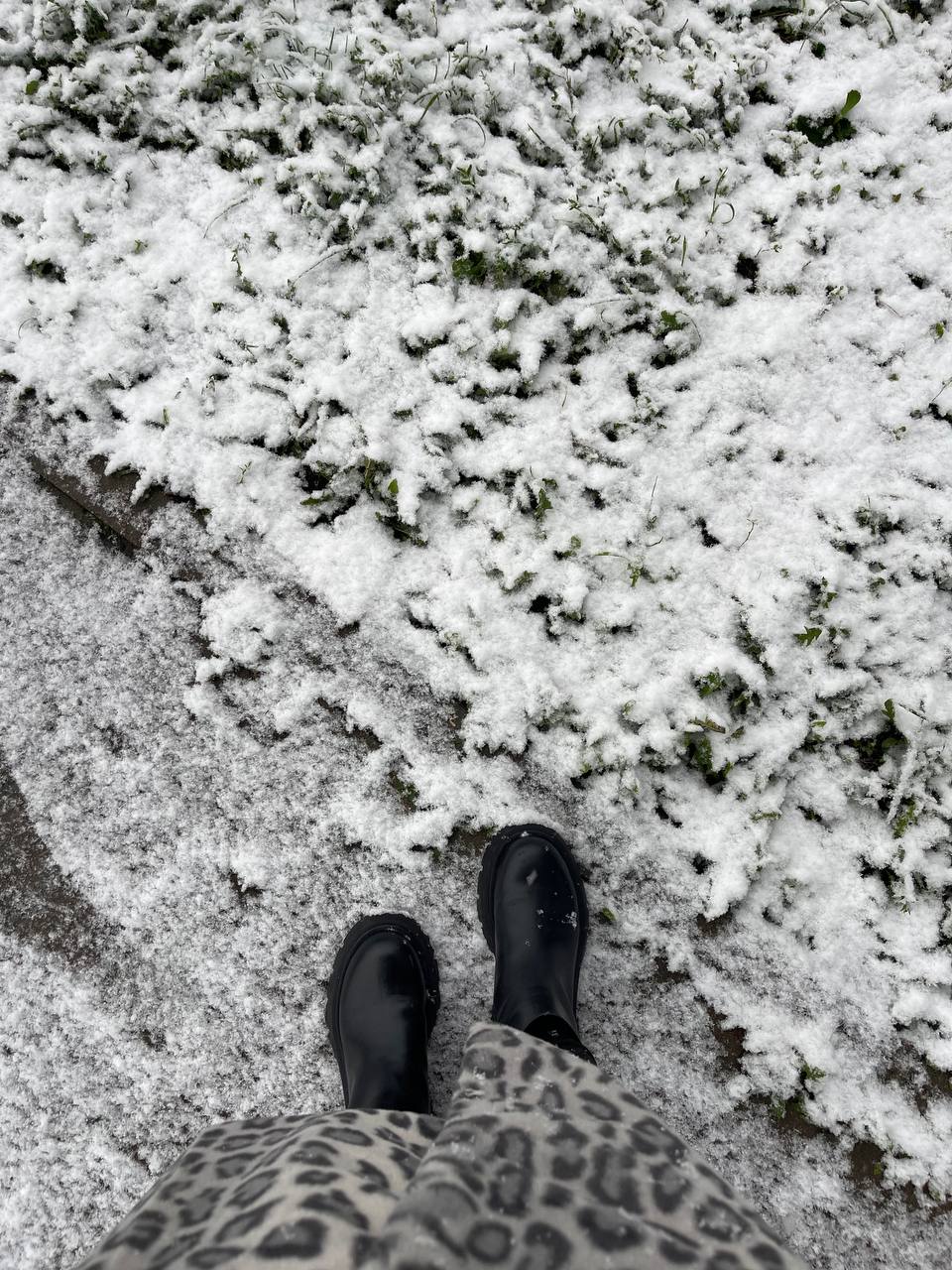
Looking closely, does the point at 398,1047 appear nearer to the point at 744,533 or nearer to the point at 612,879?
the point at 612,879

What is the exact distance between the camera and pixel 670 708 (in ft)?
5.59

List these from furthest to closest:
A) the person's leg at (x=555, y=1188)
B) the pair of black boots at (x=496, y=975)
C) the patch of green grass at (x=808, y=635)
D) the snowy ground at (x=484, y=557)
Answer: the patch of green grass at (x=808, y=635) < the snowy ground at (x=484, y=557) < the pair of black boots at (x=496, y=975) < the person's leg at (x=555, y=1188)

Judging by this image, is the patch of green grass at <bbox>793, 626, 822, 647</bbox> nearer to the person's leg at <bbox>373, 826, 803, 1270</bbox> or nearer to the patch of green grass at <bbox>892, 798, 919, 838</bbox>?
the patch of green grass at <bbox>892, 798, 919, 838</bbox>

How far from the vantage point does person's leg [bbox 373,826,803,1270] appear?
85cm

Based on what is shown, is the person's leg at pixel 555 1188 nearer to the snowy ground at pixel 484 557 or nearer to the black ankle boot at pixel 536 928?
the black ankle boot at pixel 536 928

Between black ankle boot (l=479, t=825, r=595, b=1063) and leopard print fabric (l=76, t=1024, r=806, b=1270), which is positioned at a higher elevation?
leopard print fabric (l=76, t=1024, r=806, b=1270)

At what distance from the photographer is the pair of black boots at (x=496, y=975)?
1480 millimetres

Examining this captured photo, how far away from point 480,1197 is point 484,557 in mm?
1262

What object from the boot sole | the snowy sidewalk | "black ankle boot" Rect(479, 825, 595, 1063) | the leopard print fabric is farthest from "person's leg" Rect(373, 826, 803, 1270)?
the snowy sidewalk

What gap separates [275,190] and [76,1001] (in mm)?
2083

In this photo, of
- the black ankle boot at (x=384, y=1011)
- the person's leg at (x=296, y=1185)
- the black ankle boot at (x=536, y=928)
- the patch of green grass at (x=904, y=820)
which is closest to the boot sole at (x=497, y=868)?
the black ankle boot at (x=536, y=928)

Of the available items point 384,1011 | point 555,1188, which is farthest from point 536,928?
point 555,1188

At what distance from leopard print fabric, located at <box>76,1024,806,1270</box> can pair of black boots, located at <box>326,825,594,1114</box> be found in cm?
36

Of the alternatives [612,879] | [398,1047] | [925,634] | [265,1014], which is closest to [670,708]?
[612,879]
